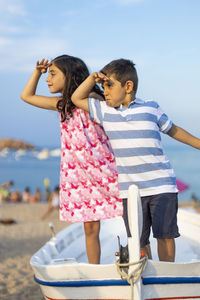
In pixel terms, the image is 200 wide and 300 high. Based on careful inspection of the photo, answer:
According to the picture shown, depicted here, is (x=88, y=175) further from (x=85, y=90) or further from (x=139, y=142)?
(x=85, y=90)

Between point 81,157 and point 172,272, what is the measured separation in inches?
45.5

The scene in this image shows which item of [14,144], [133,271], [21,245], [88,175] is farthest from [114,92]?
[14,144]

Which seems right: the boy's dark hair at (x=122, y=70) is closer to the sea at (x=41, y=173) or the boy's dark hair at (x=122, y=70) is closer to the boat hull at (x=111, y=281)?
the boat hull at (x=111, y=281)

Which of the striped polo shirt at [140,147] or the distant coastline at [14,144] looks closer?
the striped polo shirt at [140,147]

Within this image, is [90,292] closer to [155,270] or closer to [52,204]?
[155,270]

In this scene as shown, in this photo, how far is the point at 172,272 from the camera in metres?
2.86

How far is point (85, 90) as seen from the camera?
3.08 metres

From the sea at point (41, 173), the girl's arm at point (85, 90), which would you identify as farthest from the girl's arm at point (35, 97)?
the sea at point (41, 173)

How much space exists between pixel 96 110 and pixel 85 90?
0.56 ft

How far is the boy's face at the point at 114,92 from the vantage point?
3027mm

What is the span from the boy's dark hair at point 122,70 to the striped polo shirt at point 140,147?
7.0 inches

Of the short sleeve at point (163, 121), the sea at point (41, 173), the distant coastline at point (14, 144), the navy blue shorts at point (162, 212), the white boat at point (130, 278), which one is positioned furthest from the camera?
the distant coastline at point (14, 144)

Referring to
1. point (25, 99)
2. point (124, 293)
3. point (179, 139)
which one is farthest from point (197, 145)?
point (25, 99)

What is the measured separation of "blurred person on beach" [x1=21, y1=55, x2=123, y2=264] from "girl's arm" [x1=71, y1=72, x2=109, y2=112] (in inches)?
8.7
